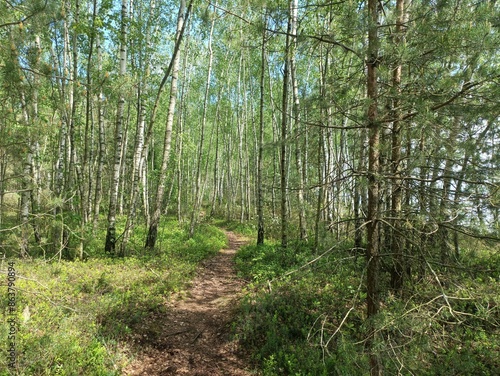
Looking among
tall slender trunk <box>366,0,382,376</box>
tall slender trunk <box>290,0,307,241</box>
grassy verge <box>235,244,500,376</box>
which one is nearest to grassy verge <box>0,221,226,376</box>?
grassy verge <box>235,244,500,376</box>

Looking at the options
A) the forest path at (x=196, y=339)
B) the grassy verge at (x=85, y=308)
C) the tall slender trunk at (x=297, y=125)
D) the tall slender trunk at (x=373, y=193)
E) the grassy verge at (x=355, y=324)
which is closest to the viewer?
the grassy verge at (x=355, y=324)

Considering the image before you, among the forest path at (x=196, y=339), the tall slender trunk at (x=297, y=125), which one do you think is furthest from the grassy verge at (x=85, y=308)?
the tall slender trunk at (x=297, y=125)

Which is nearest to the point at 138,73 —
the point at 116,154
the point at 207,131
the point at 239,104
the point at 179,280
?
the point at 116,154

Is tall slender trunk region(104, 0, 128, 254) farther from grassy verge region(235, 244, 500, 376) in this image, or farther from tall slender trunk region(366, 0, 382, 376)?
tall slender trunk region(366, 0, 382, 376)

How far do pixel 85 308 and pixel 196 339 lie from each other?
6.68 ft

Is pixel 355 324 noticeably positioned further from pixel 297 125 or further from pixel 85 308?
pixel 85 308

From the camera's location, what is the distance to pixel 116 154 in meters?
8.38

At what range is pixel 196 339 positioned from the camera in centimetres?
A: 502

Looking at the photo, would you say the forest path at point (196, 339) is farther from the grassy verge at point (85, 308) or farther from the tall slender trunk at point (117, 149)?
the tall slender trunk at point (117, 149)

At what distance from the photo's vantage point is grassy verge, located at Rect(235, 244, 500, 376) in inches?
102

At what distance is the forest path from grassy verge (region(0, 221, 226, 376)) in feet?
0.99

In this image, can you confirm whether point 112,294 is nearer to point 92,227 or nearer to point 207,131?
point 92,227

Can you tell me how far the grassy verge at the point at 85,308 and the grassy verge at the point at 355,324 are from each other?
81.7 inches

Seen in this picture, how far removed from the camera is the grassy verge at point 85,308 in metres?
3.51
